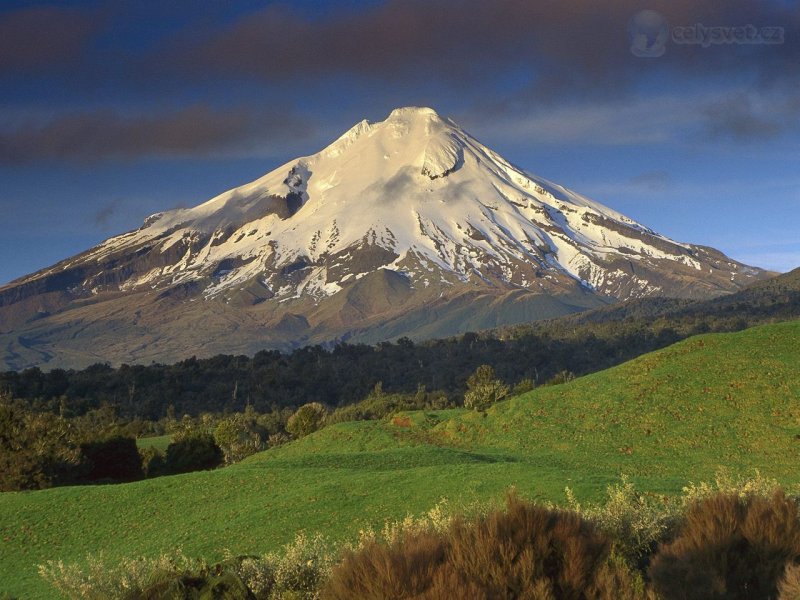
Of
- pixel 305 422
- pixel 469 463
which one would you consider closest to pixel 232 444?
pixel 305 422

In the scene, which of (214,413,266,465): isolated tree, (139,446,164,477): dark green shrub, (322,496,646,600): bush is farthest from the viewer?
(214,413,266,465): isolated tree

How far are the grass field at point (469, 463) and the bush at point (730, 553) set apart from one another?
590cm

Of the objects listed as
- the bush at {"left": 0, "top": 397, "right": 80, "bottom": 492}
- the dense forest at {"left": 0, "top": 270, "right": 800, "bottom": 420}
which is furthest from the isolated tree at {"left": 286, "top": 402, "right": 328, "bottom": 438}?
the dense forest at {"left": 0, "top": 270, "right": 800, "bottom": 420}

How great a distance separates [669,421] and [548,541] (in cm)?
2356

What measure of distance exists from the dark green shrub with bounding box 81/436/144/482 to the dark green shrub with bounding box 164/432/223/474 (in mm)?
3752

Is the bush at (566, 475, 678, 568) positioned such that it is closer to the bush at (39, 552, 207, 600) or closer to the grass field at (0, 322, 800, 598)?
the grass field at (0, 322, 800, 598)

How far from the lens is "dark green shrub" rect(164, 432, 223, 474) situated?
42.2m

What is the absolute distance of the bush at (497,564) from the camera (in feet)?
24.6

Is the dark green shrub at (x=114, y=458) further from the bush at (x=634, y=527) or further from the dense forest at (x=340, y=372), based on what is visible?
the dense forest at (x=340, y=372)

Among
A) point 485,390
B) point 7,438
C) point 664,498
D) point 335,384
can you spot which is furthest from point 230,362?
point 664,498

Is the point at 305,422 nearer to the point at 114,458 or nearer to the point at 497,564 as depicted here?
the point at 114,458

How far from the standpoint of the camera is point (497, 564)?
8.30 m

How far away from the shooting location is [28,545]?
790 inches

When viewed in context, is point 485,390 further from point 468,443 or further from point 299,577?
point 299,577
